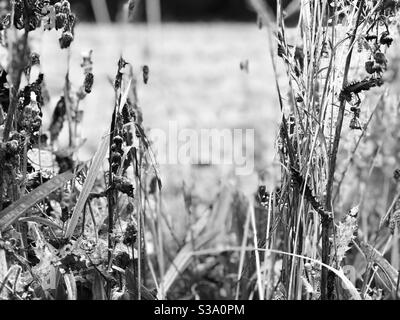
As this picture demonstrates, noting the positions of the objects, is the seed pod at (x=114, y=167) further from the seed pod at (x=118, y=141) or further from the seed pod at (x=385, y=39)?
the seed pod at (x=385, y=39)

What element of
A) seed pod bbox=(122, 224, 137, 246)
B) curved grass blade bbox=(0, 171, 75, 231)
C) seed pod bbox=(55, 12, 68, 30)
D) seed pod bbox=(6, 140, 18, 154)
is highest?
seed pod bbox=(55, 12, 68, 30)

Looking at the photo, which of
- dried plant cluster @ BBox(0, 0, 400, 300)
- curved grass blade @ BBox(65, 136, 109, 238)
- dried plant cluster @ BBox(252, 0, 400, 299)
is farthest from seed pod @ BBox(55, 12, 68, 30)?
dried plant cluster @ BBox(252, 0, 400, 299)

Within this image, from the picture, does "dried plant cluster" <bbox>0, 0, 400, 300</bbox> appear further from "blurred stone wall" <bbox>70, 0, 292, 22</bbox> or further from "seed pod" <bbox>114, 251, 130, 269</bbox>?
"blurred stone wall" <bbox>70, 0, 292, 22</bbox>

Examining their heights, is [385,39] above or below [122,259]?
above

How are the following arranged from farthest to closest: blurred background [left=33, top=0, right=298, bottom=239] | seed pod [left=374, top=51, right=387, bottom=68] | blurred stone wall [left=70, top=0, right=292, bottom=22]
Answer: blurred stone wall [left=70, top=0, right=292, bottom=22]
blurred background [left=33, top=0, right=298, bottom=239]
seed pod [left=374, top=51, right=387, bottom=68]

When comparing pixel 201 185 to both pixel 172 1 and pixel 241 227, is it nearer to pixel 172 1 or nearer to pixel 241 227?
pixel 241 227

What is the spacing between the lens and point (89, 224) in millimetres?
1189

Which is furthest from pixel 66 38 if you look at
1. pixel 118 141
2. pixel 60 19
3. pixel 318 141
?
pixel 318 141

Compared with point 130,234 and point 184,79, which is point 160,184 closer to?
point 130,234

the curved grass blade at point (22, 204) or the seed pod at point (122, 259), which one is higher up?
the curved grass blade at point (22, 204)

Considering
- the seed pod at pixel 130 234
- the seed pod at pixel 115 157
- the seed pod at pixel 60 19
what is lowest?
the seed pod at pixel 130 234

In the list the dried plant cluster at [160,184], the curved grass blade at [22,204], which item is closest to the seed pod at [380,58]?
the dried plant cluster at [160,184]

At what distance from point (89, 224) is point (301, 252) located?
375 millimetres

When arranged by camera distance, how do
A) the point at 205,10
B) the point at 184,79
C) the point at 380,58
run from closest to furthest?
the point at 380,58 < the point at 184,79 < the point at 205,10
